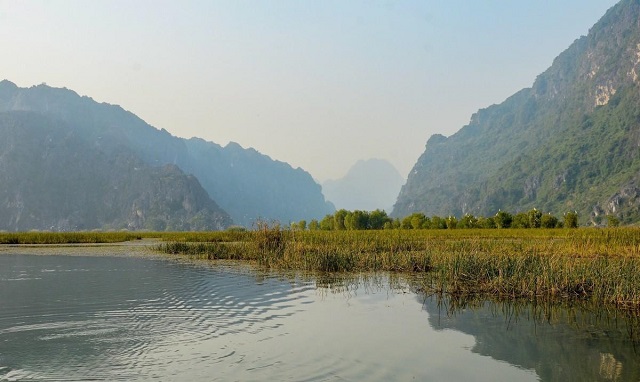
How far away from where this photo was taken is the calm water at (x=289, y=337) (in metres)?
12.0

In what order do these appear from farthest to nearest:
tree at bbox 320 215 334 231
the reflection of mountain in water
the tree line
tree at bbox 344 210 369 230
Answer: tree at bbox 320 215 334 231, tree at bbox 344 210 369 230, the tree line, the reflection of mountain in water

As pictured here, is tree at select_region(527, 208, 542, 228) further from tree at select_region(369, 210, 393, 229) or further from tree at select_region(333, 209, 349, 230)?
tree at select_region(333, 209, 349, 230)

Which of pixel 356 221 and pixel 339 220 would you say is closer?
pixel 356 221

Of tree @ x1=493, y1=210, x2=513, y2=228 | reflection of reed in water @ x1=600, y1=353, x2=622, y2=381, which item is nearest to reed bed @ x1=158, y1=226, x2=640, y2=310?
reflection of reed in water @ x1=600, y1=353, x2=622, y2=381

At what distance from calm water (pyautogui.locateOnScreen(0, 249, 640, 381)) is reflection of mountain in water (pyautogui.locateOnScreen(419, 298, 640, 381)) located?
1.6 inches

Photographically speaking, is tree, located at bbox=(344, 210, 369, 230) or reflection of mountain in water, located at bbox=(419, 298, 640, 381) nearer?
reflection of mountain in water, located at bbox=(419, 298, 640, 381)

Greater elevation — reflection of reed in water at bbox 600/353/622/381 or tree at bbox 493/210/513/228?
tree at bbox 493/210/513/228

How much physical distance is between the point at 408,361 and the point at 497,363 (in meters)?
2.10

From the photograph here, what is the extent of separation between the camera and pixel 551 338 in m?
15.1

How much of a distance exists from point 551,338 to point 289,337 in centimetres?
726

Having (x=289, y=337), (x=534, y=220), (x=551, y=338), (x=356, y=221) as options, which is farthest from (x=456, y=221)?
(x=289, y=337)

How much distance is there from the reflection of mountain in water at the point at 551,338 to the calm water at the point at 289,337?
4 cm

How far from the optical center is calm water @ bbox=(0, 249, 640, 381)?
11961 mm

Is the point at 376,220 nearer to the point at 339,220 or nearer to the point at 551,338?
the point at 339,220
